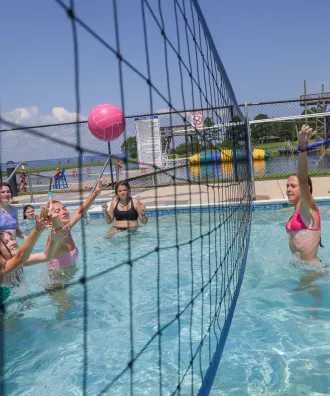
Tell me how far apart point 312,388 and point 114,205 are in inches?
169

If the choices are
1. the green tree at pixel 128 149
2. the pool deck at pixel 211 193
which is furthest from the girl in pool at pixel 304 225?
the pool deck at pixel 211 193

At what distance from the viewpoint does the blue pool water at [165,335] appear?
2396 mm

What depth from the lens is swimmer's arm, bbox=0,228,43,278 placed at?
6.48ft

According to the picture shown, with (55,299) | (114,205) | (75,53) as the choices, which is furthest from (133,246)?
(75,53)

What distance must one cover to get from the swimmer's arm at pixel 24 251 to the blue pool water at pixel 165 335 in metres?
0.31

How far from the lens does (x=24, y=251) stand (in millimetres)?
2039

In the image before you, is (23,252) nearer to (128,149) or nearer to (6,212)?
(128,149)

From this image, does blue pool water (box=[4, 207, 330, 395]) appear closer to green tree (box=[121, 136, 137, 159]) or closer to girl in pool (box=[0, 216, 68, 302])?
girl in pool (box=[0, 216, 68, 302])

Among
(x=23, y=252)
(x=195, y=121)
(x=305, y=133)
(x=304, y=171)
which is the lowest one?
(x=23, y=252)

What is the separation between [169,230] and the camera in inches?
264

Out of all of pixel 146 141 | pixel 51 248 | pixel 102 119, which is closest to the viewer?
pixel 51 248

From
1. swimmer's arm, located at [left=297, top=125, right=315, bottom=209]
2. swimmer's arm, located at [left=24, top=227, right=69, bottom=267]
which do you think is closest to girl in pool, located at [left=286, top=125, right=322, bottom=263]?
swimmer's arm, located at [left=297, top=125, right=315, bottom=209]

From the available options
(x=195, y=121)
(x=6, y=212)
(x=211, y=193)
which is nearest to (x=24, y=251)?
(x=195, y=121)

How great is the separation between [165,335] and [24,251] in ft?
4.51
